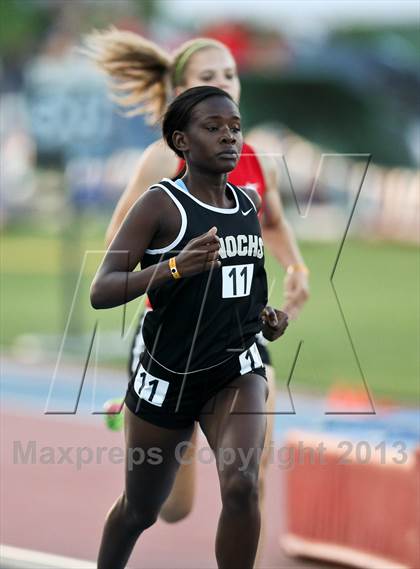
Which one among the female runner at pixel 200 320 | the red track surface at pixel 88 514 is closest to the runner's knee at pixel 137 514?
the female runner at pixel 200 320

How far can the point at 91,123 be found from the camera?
46.1 feet

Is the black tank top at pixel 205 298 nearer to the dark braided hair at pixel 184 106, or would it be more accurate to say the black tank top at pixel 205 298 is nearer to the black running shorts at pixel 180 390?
the black running shorts at pixel 180 390

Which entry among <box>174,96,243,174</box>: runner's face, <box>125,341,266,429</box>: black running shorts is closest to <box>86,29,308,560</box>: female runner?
<box>125,341,266,429</box>: black running shorts

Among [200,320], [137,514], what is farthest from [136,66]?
[137,514]

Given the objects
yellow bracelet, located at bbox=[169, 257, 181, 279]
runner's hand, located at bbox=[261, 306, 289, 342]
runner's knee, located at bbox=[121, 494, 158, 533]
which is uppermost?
yellow bracelet, located at bbox=[169, 257, 181, 279]

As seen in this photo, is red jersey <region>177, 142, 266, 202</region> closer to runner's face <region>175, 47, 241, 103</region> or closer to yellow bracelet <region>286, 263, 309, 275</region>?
runner's face <region>175, 47, 241, 103</region>

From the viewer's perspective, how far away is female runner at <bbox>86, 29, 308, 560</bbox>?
4715 millimetres

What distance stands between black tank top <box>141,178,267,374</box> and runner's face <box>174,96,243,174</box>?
0.13 metres

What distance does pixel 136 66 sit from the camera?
5406mm

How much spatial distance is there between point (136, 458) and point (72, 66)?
1123 centimetres

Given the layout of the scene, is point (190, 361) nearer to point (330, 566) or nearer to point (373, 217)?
point (330, 566)

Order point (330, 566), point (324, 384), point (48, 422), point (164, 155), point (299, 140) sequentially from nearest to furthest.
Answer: point (164, 155) < point (330, 566) < point (48, 422) < point (324, 384) < point (299, 140)

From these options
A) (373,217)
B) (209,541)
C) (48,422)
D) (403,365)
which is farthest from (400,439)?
(373,217)

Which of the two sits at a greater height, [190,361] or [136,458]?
[190,361]
